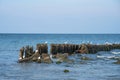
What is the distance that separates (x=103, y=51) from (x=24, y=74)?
32847 millimetres

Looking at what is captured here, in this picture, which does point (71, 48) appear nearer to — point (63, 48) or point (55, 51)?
point (63, 48)

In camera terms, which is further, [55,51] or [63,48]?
[63,48]

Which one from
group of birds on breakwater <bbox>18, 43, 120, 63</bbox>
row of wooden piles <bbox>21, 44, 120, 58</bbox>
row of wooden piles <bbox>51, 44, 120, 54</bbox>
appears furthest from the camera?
row of wooden piles <bbox>51, 44, 120, 54</bbox>

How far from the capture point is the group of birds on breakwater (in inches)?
1790

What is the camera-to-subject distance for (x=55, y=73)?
36.3 metres

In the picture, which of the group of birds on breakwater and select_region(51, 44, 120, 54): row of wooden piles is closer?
the group of birds on breakwater

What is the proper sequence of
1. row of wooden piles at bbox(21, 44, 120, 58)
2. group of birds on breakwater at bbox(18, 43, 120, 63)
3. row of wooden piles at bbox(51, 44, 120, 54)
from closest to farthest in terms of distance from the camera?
group of birds on breakwater at bbox(18, 43, 120, 63) < row of wooden piles at bbox(21, 44, 120, 58) < row of wooden piles at bbox(51, 44, 120, 54)

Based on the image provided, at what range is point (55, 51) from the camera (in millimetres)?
57281

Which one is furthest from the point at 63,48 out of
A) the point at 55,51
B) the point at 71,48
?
the point at 71,48

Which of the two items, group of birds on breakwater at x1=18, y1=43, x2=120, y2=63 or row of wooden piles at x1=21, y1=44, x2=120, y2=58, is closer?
group of birds on breakwater at x1=18, y1=43, x2=120, y2=63

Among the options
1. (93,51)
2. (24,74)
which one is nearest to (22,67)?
(24,74)

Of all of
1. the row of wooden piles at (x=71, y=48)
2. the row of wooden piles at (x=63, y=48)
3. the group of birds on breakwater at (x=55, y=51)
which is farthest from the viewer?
the row of wooden piles at (x=71, y=48)

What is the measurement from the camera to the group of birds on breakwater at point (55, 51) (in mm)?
45469

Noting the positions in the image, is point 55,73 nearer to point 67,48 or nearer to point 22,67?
point 22,67
